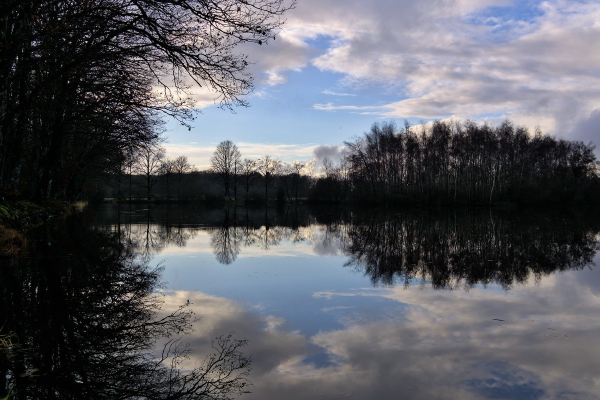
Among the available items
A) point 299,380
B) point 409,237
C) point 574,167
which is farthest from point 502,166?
point 299,380

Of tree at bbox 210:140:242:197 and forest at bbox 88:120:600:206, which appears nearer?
forest at bbox 88:120:600:206

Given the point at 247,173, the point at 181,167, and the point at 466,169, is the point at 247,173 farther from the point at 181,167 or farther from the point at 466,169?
the point at 466,169

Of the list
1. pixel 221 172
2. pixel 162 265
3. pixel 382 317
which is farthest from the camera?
pixel 221 172

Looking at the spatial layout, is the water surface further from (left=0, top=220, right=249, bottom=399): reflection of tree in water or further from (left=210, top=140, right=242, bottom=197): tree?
(left=210, top=140, right=242, bottom=197): tree

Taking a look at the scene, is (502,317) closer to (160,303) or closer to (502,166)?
(160,303)

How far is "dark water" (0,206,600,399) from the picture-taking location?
4.29m

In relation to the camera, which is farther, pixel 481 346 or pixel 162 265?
pixel 162 265

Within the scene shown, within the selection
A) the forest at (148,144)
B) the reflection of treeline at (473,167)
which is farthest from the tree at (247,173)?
the reflection of treeline at (473,167)

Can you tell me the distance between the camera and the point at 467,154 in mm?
59844

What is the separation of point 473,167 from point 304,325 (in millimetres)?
61039

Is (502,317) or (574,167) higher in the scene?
(574,167)

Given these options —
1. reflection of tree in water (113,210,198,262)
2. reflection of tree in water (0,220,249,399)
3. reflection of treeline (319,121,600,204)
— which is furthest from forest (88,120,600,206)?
reflection of tree in water (0,220,249,399)

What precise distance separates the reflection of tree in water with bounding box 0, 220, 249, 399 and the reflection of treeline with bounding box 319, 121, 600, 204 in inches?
2149

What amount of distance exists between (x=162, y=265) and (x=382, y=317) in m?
6.86
